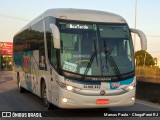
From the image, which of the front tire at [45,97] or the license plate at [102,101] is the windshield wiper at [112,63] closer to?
the license plate at [102,101]

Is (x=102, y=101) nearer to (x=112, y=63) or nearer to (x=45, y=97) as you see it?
(x=112, y=63)

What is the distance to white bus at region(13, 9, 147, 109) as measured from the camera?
10344 mm

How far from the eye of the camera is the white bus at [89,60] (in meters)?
10.3

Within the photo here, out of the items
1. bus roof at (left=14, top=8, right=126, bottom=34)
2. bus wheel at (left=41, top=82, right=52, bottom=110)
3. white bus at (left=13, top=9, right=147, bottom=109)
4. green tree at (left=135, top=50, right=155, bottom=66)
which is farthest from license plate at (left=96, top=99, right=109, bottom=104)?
green tree at (left=135, top=50, right=155, bottom=66)

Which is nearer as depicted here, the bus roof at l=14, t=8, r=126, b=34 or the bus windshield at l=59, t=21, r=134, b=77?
the bus windshield at l=59, t=21, r=134, b=77

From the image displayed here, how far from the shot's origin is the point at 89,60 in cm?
1055

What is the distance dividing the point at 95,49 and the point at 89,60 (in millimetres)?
428

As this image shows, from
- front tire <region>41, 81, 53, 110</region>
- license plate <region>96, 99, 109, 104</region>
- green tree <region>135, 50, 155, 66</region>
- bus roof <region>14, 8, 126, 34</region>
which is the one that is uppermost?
bus roof <region>14, 8, 126, 34</region>

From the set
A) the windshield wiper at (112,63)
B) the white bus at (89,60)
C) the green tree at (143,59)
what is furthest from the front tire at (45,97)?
the green tree at (143,59)

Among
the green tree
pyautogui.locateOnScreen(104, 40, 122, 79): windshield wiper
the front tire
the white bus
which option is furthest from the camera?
the green tree

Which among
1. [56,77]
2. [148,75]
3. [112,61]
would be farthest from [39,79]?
[148,75]

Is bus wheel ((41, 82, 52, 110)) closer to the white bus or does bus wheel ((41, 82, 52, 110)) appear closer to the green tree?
the white bus

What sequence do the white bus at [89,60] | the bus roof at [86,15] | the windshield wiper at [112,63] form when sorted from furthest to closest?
the bus roof at [86,15], the windshield wiper at [112,63], the white bus at [89,60]

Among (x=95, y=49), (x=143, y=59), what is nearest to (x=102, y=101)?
(x=95, y=49)
